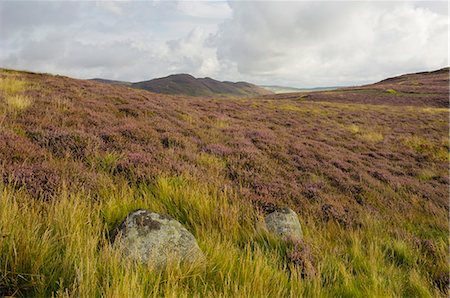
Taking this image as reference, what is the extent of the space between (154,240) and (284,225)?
193 centimetres

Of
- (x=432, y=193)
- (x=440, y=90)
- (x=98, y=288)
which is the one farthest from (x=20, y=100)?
(x=440, y=90)

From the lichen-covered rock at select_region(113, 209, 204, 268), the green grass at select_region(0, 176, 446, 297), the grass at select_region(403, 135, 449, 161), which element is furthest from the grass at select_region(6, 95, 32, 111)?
the grass at select_region(403, 135, 449, 161)

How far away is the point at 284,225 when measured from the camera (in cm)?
391

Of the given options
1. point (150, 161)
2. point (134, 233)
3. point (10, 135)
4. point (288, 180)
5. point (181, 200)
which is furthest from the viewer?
point (288, 180)

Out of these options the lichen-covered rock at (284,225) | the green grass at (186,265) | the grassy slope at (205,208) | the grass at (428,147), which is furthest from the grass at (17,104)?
the grass at (428,147)

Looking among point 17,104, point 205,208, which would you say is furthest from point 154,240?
point 17,104

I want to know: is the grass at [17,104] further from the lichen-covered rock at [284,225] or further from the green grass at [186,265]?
the lichen-covered rock at [284,225]

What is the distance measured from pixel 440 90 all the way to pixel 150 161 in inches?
2533

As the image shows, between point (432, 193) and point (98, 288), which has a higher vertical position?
point (98, 288)

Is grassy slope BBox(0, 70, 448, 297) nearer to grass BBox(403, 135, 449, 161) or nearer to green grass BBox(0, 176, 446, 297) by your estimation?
green grass BBox(0, 176, 446, 297)

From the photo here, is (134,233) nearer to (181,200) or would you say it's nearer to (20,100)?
(181,200)

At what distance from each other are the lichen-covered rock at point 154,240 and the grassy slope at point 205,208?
148 millimetres

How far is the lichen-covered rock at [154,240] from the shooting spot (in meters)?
2.53

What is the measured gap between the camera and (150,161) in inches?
227
